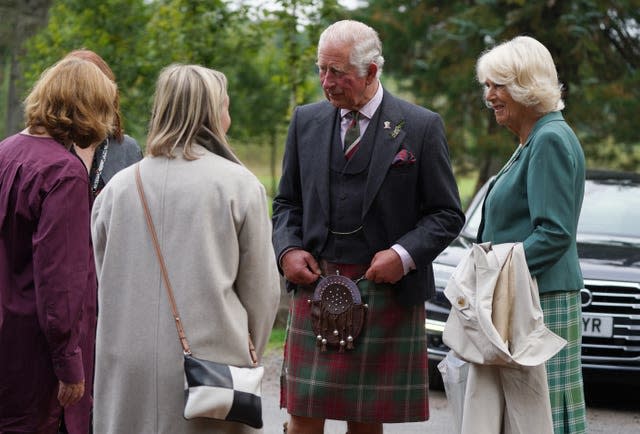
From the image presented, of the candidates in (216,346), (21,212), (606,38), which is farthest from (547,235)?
(606,38)

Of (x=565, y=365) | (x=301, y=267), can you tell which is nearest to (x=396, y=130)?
(x=301, y=267)

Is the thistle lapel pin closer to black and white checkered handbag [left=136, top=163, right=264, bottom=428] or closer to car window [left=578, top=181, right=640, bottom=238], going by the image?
black and white checkered handbag [left=136, top=163, right=264, bottom=428]

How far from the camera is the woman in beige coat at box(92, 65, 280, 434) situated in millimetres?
3850

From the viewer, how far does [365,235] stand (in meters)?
4.96

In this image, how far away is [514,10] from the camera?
13219 millimetres

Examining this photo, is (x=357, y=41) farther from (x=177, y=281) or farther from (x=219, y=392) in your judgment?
(x=219, y=392)

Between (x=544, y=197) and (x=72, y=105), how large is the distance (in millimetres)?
1867

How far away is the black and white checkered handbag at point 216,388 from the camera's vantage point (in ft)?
12.3

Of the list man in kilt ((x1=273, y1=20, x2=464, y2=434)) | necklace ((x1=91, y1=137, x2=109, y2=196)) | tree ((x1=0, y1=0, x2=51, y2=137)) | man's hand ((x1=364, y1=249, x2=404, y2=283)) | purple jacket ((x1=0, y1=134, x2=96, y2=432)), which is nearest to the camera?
purple jacket ((x1=0, y1=134, x2=96, y2=432))

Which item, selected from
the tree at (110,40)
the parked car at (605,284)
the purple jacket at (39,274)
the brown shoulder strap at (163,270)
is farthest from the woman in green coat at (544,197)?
the tree at (110,40)

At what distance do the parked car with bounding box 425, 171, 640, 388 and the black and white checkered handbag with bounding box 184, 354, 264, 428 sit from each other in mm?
3245

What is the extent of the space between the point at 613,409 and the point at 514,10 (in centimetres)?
661

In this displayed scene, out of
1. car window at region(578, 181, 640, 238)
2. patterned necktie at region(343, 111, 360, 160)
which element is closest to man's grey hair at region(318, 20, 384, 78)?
patterned necktie at region(343, 111, 360, 160)

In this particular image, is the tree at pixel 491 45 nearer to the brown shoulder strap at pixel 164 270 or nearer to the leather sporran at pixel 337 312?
the leather sporran at pixel 337 312
